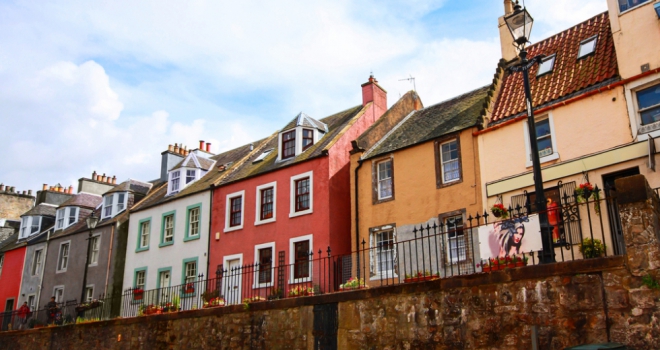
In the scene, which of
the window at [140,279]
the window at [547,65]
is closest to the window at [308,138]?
the window at [140,279]

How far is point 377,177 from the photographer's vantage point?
21.3 m

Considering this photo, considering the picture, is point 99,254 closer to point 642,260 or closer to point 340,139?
point 340,139

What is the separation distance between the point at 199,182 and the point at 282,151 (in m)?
5.95

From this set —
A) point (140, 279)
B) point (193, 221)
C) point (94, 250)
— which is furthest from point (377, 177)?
point (94, 250)

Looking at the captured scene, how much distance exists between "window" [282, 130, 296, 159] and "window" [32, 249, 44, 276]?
18326 millimetres

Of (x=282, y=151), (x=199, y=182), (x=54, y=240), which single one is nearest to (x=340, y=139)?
(x=282, y=151)

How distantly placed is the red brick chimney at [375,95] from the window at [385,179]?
5.60m

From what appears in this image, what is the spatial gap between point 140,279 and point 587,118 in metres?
21.3

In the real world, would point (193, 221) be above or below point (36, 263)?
above

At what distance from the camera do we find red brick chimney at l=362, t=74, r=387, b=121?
87.5 feet

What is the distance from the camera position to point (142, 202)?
31.7 metres

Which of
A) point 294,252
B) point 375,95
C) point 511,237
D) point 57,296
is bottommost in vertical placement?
point 511,237

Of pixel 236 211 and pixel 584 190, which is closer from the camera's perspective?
pixel 584 190

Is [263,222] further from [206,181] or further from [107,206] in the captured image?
[107,206]
